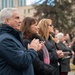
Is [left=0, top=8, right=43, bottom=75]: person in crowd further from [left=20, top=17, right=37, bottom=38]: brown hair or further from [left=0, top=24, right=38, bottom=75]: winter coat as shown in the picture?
[left=20, top=17, right=37, bottom=38]: brown hair

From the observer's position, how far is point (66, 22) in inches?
1857

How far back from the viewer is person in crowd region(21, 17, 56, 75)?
4.59 metres

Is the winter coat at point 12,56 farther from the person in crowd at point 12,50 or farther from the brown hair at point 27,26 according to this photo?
the brown hair at point 27,26

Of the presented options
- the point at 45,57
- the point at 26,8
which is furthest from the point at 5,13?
the point at 26,8

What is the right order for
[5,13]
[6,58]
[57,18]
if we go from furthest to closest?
1. [57,18]
2. [5,13]
3. [6,58]

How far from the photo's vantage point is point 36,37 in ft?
15.9

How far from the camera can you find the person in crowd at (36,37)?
4.59 metres

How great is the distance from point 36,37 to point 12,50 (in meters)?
1.33

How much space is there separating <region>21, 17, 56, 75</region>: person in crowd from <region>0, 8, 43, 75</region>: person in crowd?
81 centimetres

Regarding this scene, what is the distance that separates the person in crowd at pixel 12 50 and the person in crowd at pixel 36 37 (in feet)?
2.65

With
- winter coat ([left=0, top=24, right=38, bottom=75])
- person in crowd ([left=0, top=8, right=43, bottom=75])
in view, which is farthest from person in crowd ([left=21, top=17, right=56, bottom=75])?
winter coat ([left=0, top=24, right=38, bottom=75])

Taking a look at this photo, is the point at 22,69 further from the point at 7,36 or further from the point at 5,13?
the point at 5,13

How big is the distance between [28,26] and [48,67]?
66 cm

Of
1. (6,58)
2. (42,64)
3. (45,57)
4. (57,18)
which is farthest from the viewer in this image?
(57,18)
